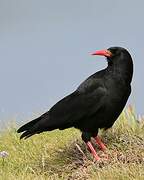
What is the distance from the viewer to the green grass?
24.1 feet

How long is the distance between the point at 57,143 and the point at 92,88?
135 centimetres

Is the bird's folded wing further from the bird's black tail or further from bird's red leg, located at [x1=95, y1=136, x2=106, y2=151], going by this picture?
bird's red leg, located at [x1=95, y1=136, x2=106, y2=151]

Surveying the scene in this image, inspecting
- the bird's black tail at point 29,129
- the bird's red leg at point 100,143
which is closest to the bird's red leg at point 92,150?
the bird's red leg at point 100,143

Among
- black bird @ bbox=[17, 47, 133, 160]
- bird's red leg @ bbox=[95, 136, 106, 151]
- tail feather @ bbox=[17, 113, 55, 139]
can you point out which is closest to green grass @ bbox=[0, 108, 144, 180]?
bird's red leg @ bbox=[95, 136, 106, 151]

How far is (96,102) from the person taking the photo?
8.37m

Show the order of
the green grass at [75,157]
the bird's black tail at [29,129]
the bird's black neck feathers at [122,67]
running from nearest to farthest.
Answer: the green grass at [75,157], the bird's black neck feathers at [122,67], the bird's black tail at [29,129]

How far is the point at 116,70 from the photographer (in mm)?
8422

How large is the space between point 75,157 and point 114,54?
1.38 metres

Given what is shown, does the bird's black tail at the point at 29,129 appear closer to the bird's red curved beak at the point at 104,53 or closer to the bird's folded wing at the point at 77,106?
the bird's folded wing at the point at 77,106

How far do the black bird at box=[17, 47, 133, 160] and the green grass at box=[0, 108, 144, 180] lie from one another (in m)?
0.24

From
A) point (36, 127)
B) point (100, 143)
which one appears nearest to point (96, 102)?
point (100, 143)

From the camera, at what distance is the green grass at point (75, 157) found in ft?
24.1

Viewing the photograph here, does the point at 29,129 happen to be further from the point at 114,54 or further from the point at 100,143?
the point at 114,54

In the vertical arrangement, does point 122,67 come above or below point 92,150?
above
